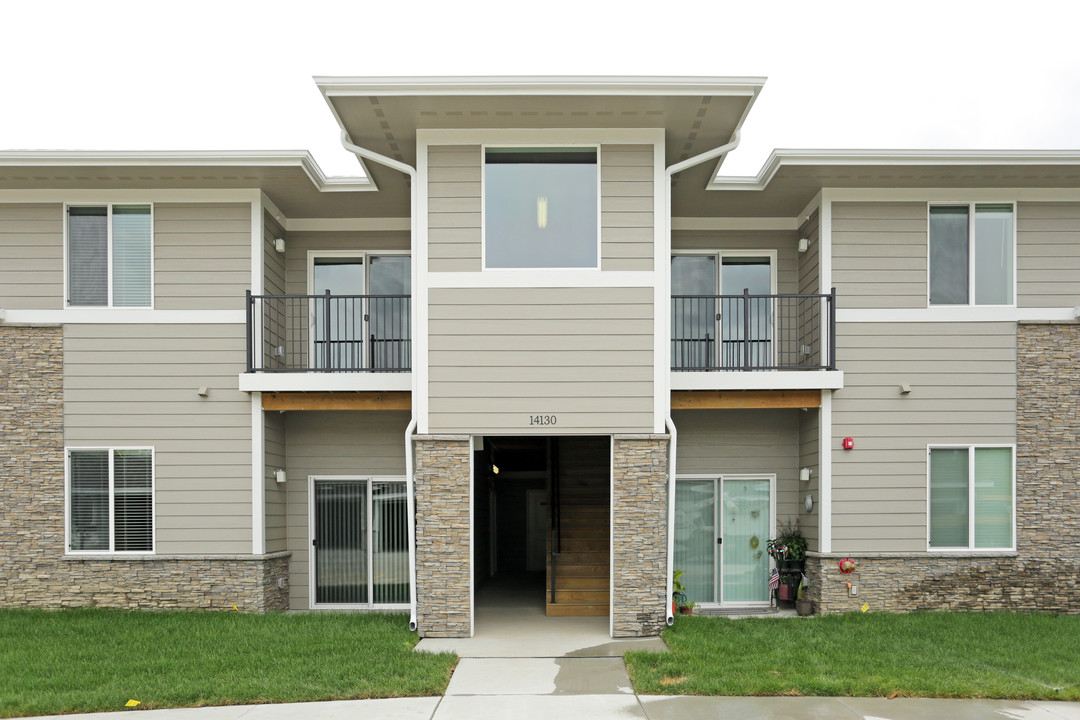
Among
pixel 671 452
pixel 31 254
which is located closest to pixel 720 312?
pixel 671 452

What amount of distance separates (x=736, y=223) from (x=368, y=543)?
6.95 m

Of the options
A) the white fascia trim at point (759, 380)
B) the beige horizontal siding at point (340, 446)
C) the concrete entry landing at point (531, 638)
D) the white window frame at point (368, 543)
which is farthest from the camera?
the beige horizontal siding at point (340, 446)

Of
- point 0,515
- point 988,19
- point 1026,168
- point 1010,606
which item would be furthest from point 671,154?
point 988,19

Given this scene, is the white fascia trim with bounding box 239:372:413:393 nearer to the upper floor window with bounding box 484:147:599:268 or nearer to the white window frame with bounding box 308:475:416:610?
the white window frame with bounding box 308:475:416:610

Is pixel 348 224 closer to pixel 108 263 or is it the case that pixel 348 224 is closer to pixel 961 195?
pixel 108 263

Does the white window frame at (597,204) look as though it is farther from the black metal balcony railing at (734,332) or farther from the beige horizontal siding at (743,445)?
the beige horizontal siding at (743,445)

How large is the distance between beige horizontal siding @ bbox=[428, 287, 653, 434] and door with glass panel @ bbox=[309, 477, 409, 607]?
2.83 meters

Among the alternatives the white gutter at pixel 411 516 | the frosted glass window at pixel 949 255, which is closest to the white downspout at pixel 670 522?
the white gutter at pixel 411 516

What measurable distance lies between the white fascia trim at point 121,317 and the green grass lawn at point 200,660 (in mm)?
3639

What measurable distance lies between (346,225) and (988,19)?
58.3ft

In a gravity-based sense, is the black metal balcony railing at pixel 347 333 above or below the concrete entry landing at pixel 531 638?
above

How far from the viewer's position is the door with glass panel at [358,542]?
12.0 metres

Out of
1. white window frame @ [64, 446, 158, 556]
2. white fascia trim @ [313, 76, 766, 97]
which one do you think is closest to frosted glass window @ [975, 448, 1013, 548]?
white fascia trim @ [313, 76, 766, 97]

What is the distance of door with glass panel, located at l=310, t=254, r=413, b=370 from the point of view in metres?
12.4
